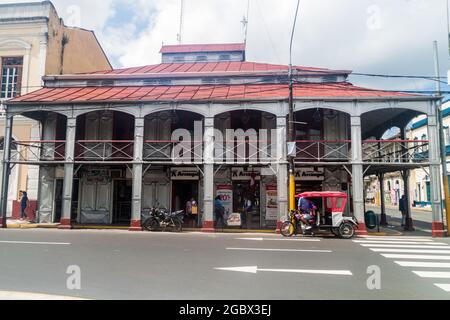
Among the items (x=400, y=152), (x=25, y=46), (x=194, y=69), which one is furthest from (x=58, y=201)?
(x=400, y=152)

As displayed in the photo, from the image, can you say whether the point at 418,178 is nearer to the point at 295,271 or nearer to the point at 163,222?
the point at 163,222

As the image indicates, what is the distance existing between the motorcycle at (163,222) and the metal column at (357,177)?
798cm

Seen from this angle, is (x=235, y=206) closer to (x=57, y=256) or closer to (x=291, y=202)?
(x=291, y=202)

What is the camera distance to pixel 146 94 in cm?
1812

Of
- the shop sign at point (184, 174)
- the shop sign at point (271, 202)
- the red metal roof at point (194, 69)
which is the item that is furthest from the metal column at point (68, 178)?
the shop sign at point (271, 202)

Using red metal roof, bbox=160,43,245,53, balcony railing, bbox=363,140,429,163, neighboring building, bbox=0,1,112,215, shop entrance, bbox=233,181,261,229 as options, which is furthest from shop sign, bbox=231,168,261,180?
neighboring building, bbox=0,1,112,215

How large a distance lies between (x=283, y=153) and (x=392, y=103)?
17.7 feet

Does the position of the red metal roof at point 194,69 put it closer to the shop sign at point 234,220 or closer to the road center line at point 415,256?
the shop sign at point 234,220

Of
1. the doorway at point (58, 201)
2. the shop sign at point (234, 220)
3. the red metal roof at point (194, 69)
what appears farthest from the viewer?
the red metal roof at point (194, 69)

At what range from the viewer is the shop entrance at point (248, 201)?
18.3 metres

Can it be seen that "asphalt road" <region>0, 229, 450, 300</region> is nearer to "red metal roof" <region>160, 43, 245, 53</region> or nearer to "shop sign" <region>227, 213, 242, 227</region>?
"shop sign" <region>227, 213, 242, 227</region>

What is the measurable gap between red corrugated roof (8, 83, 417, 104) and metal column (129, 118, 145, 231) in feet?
5.30

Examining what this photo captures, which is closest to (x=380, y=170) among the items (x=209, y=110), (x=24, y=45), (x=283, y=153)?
(x=283, y=153)

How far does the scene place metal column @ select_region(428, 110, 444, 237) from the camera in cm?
1459
